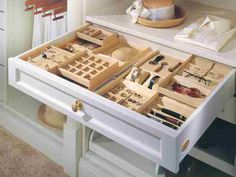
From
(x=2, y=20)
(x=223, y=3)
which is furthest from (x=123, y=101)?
(x=2, y=20)

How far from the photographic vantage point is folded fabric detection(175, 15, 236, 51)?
1.35 meters

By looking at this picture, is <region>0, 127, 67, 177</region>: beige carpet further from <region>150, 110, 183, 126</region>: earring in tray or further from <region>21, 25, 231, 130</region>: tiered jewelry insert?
<region>150, 110, 183, 126</region>: earring in tray

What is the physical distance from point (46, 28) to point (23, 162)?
657 mm

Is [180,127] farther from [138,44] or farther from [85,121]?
[138,44]

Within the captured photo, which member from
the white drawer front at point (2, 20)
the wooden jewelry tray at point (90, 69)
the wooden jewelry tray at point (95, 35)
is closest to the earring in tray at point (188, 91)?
the wooden jewelry tray at point (90, 69)

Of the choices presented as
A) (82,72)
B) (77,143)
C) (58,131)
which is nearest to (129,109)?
(82,72)

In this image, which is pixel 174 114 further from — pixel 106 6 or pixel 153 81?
pixel 106 6

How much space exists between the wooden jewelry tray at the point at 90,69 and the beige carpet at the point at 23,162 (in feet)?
2.32

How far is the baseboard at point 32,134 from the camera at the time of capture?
73.9 inches

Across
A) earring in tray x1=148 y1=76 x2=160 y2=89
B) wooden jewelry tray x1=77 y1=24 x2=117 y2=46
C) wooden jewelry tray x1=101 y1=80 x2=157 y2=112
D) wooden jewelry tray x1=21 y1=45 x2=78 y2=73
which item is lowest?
wooden jewelry tray x1=101 y1=80 x2=157 y2=112

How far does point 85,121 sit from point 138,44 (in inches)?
17.3

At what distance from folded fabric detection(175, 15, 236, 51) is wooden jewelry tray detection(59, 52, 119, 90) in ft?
0.93

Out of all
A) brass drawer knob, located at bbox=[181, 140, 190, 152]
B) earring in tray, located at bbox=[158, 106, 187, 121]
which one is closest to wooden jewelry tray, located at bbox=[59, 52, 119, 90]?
earring in tray, located at bbox=[158, 106, 187, 121]

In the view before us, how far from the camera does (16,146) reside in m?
1.98
